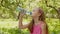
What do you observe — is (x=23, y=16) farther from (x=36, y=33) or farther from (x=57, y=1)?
(x=57, y=1)

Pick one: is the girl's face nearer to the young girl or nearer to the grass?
the young girl

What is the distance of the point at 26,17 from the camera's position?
214 cm

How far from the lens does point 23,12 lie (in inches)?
81.8

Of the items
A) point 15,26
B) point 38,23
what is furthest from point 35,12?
point 15,26

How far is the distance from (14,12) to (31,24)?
0.72 feet

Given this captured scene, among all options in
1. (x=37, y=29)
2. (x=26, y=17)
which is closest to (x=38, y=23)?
(x=37, y=29)

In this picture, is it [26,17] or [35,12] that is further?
[26,17]

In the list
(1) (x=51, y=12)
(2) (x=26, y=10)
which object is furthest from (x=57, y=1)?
(2) (x=26, y=10)

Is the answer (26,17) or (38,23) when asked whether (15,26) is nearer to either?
(26,17)

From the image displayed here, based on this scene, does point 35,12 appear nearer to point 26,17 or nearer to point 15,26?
point 26,17

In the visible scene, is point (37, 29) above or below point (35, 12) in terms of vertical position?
below

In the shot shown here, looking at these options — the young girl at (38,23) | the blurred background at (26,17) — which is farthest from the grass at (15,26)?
the young girl at (38,23)

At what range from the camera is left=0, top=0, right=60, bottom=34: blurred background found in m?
2.14

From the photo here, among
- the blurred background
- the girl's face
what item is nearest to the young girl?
the girl's face
